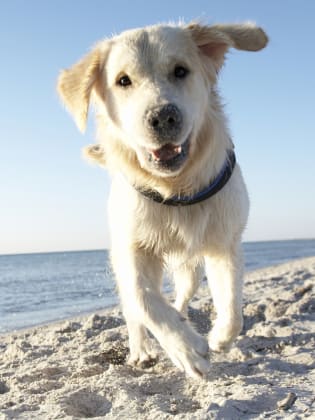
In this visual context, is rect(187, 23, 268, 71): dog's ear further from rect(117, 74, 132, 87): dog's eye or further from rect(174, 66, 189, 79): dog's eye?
rect(117, 74, 132, 87): dog's eye

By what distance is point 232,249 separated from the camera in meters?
3.96

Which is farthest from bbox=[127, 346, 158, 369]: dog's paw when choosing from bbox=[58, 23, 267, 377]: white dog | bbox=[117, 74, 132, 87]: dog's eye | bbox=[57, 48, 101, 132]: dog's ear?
bbox=[117, 74, 132, 87]: dog's eye

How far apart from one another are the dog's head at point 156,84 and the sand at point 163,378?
1.33 meters

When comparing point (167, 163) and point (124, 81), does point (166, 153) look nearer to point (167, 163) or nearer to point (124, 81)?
point (167, 163)

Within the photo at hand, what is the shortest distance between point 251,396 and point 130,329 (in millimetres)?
1594

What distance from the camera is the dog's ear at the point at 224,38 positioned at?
3619 millimetres

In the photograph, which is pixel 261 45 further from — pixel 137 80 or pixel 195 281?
pixel 195 281

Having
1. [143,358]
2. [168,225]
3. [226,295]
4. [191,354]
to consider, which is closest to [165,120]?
[168,225]

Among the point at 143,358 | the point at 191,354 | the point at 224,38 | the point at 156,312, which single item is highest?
the point at 224,38

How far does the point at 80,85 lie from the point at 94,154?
927mm

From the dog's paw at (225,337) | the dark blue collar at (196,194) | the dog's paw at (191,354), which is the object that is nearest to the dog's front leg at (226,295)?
the dog's paw at (225,337)

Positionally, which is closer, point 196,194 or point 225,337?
point 196,194

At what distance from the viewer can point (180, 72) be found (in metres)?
3.38

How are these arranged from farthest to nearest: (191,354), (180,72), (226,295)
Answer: (226,295) < (180,72) < (191,354)
